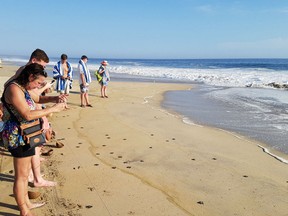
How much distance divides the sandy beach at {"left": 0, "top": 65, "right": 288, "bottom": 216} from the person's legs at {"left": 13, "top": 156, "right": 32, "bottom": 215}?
0.23 meters

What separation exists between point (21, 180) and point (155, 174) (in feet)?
6.35

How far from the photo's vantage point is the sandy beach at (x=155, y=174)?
11.9 ft

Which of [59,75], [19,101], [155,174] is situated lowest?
[155,174]

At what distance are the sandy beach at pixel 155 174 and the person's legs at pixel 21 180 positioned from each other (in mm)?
228

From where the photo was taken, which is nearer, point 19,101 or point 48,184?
point 19,101

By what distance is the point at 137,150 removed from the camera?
5.66 m

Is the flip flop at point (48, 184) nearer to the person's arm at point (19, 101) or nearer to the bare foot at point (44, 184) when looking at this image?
the bare foot at point (44, 184)

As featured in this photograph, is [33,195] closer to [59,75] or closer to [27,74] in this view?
[27,74]

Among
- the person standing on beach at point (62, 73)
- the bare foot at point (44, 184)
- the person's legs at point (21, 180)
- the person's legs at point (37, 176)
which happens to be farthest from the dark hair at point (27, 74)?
the person standing on beach at point (62, 73)

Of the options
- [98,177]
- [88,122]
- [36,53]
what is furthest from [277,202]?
[88,122]

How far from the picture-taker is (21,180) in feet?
10.5

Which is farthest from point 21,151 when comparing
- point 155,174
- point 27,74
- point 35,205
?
→ point 155,174

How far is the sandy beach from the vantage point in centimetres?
363

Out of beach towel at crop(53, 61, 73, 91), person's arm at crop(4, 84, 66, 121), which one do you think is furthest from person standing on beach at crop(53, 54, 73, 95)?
person's arm at crop(4, 84, 66, 121)
